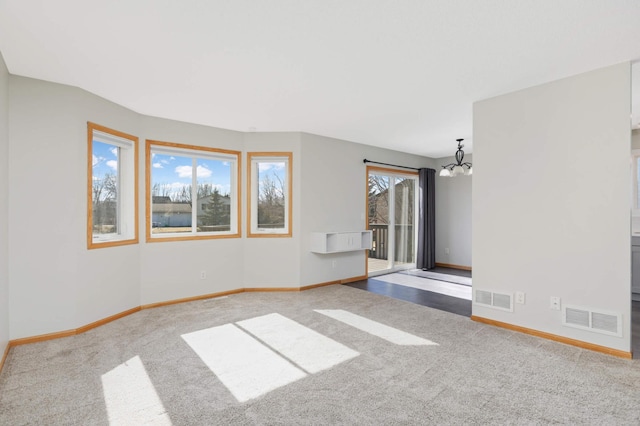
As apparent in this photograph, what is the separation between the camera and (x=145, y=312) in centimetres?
402

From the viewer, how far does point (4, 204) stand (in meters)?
2.84

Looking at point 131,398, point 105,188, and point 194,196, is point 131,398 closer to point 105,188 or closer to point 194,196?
point 105,188

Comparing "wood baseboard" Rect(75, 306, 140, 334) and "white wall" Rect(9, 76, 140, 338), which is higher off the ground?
"white wall" Rect(9, 76, 140, 338)

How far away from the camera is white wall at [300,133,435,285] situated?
205 inches

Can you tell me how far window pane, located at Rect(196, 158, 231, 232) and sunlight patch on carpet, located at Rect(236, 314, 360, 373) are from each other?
176 centimetres

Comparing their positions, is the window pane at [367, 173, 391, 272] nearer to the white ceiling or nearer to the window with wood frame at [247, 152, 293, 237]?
the window with wood frame at [247, 152, 293, 237]

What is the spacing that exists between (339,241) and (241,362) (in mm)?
3010

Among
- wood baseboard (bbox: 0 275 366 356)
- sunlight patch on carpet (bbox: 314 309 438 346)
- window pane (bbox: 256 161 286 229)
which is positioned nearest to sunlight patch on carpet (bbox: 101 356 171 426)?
wood baseboard (bbox: 0 275 366 356)

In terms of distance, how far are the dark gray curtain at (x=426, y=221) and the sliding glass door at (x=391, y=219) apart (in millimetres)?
173

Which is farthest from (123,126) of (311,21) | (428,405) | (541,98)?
(541,98)

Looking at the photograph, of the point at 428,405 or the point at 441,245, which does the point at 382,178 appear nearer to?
the point at 441,245

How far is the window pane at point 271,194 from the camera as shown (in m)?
5.20

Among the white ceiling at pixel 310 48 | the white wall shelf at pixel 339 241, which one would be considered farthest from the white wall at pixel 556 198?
the white wall shelf at pixel 339 241

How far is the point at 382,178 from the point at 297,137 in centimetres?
226
